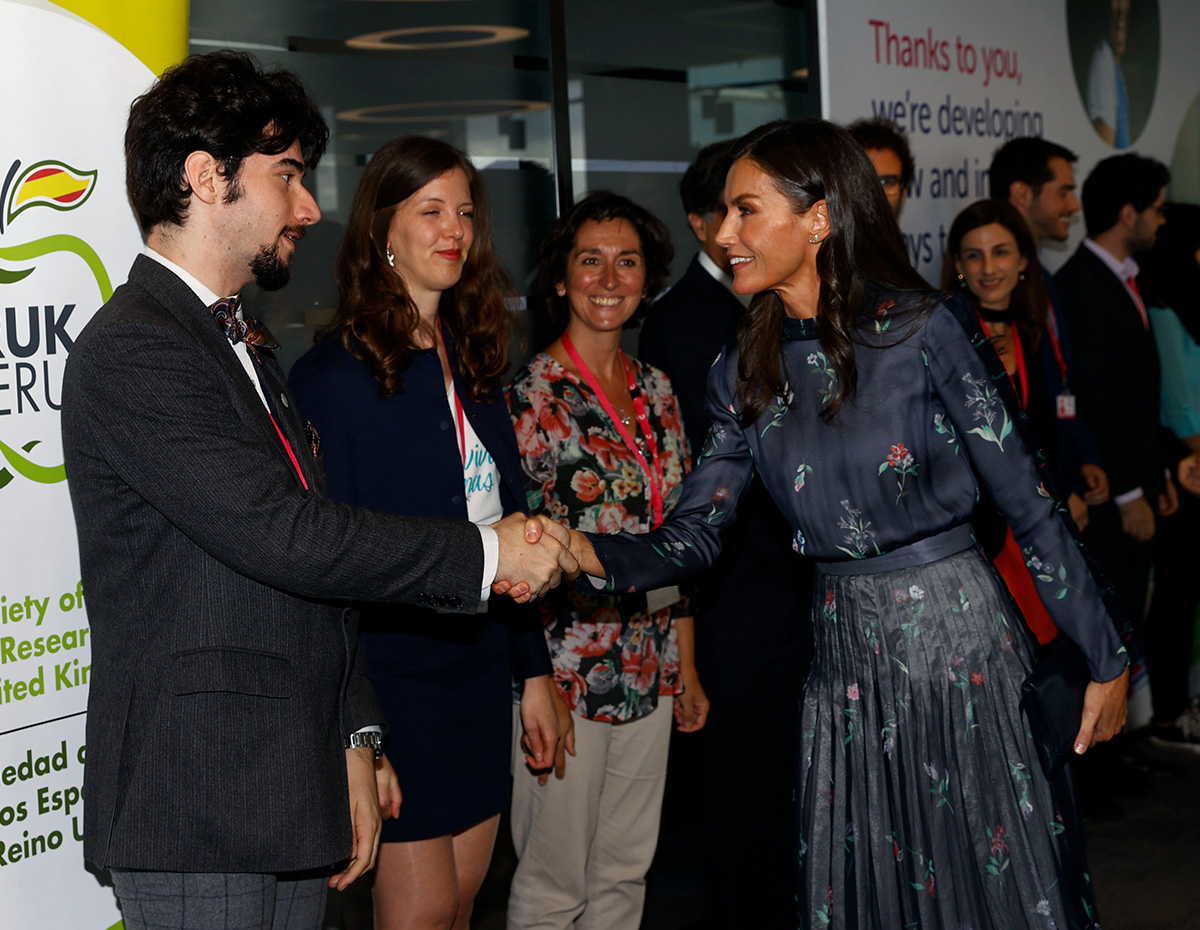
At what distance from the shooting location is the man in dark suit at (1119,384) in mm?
4742

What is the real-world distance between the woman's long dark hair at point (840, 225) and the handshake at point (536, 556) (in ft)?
1.79

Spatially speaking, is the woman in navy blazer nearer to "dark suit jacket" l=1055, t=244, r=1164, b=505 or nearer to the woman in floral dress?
the woman in floral dress

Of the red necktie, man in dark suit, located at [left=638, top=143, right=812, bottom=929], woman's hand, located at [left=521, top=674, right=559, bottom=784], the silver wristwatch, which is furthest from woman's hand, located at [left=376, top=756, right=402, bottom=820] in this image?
the red necktie

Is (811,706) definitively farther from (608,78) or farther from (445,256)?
(608,78)

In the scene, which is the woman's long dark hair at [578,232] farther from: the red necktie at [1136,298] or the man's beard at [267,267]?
the red necktie at [1136,298]

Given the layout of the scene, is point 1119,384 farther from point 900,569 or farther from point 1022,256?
point 900,569

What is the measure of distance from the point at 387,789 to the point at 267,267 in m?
1.00

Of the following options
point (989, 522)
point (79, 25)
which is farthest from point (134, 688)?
point (989, 522)

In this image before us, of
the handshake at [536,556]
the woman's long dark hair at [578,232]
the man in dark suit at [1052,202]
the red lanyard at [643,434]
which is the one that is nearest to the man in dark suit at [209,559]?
the handshake at [536,556]

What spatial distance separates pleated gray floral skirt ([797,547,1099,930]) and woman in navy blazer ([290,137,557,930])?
737 mm

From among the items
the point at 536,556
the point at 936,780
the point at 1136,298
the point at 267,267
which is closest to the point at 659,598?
the point at 536,556

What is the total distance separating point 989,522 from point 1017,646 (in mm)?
462

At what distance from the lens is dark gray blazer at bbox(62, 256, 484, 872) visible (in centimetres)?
173

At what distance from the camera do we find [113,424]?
67.6 inches
